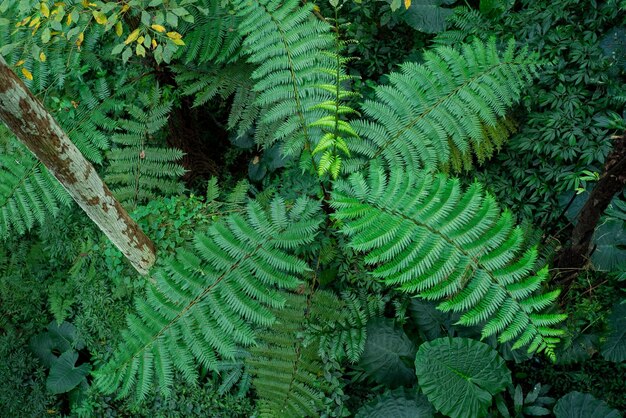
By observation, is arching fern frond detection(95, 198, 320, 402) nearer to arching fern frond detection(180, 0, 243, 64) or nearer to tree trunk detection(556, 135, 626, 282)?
arching fern frond detection(180, 0, 243, 64)

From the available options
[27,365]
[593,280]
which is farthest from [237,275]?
[27,365]

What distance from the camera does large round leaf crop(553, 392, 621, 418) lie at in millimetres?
3016

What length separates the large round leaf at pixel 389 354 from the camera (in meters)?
3.45

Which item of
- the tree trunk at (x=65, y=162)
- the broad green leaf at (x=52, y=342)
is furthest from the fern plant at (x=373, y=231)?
the broad green leaf at (x=52, y=342)

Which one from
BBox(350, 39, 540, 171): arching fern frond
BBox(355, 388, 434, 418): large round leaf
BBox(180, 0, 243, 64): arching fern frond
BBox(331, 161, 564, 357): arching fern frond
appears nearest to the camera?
BBox(331, 161, 564, 357): arching fern frond

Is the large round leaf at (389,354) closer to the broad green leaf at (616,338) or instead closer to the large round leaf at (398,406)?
the large round leaf at (398,406)

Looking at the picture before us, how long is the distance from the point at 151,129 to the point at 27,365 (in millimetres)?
2465

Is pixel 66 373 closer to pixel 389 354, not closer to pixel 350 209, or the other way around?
pixel 389 354

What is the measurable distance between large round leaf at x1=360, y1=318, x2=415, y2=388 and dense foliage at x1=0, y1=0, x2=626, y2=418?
0.01 metres

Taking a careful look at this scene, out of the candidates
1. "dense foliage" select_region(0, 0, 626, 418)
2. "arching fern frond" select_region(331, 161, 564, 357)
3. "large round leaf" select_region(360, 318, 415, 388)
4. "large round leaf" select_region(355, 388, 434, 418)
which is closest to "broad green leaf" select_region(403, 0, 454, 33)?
"dense foliage" select_region(0, 0, 626, 418)

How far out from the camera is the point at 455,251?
9.13ft

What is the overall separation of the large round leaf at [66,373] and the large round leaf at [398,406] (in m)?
2.43

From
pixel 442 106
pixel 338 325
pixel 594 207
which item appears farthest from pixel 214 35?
pixel 594 207

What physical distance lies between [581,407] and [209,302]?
2.22m
